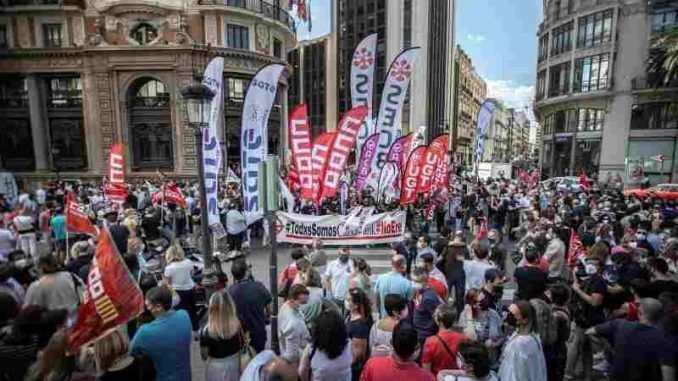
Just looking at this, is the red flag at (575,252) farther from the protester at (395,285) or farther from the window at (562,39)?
the window at (562,39)

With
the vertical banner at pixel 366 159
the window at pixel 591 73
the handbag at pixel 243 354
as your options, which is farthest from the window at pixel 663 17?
the handbag at pixel 243 354

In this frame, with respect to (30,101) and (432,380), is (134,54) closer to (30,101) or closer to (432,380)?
(30,101)

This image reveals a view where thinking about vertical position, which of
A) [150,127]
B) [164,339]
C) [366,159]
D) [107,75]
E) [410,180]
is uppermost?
[107,75]

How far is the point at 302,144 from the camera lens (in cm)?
967

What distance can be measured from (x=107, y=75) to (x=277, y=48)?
45.7ft

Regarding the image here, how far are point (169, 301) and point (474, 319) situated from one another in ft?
10.2

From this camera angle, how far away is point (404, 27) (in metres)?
54.2

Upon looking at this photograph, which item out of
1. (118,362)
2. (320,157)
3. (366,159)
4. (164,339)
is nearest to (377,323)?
(164,339)

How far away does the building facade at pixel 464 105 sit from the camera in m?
69.4

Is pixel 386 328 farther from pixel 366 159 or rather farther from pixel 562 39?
pixel 562 39

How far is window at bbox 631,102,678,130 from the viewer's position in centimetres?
2998

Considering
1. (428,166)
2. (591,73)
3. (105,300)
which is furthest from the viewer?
(591,73)

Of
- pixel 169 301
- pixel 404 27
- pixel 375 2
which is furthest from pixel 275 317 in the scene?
pixel 375 2

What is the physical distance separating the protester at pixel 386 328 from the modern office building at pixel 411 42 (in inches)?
1992
